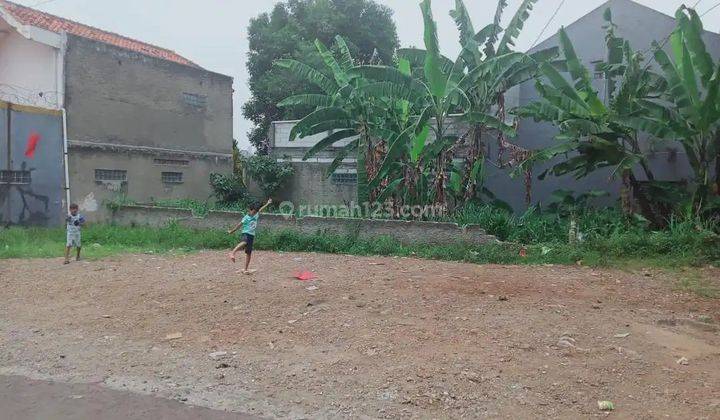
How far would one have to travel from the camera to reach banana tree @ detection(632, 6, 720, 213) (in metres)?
8.46

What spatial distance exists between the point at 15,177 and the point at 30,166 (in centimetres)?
41

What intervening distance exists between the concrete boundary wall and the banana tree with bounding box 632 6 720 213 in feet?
11.4

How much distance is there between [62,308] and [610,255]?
25.5ft

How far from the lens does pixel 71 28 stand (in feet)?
51.1

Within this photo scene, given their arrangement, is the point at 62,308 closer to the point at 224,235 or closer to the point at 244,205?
the point at 224,235

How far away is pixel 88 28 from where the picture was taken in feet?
55.0

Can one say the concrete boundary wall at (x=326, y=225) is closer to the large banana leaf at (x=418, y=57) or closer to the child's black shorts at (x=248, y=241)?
the child's black shorts at (x=248, y=241)

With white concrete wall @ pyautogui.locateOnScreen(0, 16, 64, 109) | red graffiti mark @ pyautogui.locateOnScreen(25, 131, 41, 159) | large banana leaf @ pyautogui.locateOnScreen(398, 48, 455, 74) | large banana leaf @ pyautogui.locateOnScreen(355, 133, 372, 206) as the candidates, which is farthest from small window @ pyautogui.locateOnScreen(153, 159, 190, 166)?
large banana leaf @ pyautogui.locateOnScreen(398, 48, 455, 74)

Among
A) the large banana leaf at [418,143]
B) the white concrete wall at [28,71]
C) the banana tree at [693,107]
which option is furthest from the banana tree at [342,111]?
the white concrete wall at [28,71]

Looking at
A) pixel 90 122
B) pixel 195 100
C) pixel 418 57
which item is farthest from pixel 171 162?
pixel 418 57

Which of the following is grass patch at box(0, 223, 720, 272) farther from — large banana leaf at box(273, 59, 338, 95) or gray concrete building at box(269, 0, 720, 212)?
gray concrete building at box(269, 0, 720, 212)

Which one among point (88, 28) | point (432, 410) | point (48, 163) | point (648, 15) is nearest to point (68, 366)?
point (432, 410)

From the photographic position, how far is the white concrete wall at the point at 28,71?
1338cm

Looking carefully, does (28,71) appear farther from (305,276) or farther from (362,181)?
(305,276)
